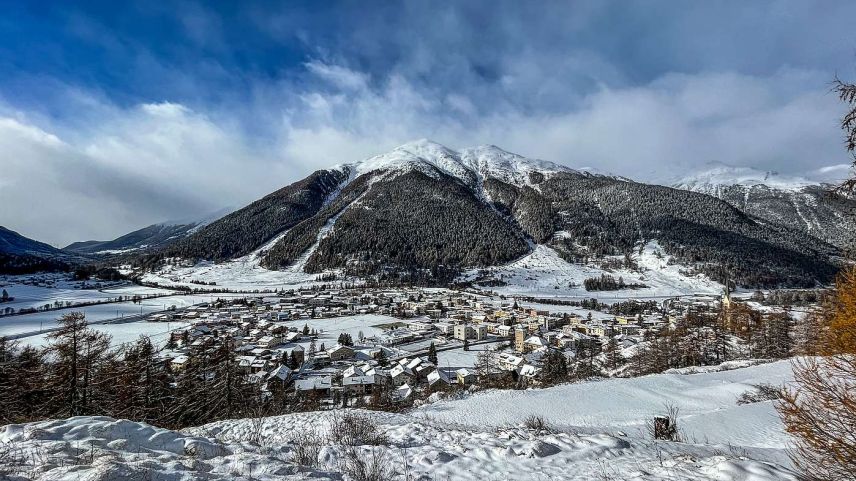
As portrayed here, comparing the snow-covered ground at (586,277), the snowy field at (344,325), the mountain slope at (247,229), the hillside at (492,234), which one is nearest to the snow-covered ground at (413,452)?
the snowy field at (344,325)

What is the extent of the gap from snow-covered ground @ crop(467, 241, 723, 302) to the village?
22.4m

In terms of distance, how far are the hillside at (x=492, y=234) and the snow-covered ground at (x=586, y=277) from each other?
4451 millimetres

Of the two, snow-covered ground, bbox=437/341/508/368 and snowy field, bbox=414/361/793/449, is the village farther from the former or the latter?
snowy field, bbox=414/361/793/449

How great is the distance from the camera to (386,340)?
1689 inches

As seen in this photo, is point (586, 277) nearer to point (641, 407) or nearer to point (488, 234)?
point (488, 234)

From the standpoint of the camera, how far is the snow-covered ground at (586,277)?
92938 mm

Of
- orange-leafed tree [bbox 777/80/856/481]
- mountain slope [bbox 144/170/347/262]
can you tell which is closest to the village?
orange-leafed tree [bbox 777/80/856/481]

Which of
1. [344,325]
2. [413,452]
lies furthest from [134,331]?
[413,452]

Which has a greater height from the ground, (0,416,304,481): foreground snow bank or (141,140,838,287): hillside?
(141,140,838,287): hillside

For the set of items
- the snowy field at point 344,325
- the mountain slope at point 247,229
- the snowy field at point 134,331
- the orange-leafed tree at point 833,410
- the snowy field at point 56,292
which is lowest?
the snowy field at point 344,325

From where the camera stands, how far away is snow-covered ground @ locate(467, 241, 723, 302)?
305 feet

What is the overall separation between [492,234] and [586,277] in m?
44.0

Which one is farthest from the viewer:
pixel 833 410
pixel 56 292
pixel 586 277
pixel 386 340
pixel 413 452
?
pixel 586 277

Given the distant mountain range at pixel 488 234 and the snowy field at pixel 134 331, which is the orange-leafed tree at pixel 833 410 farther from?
the distant mountain range at pixel 488 234
